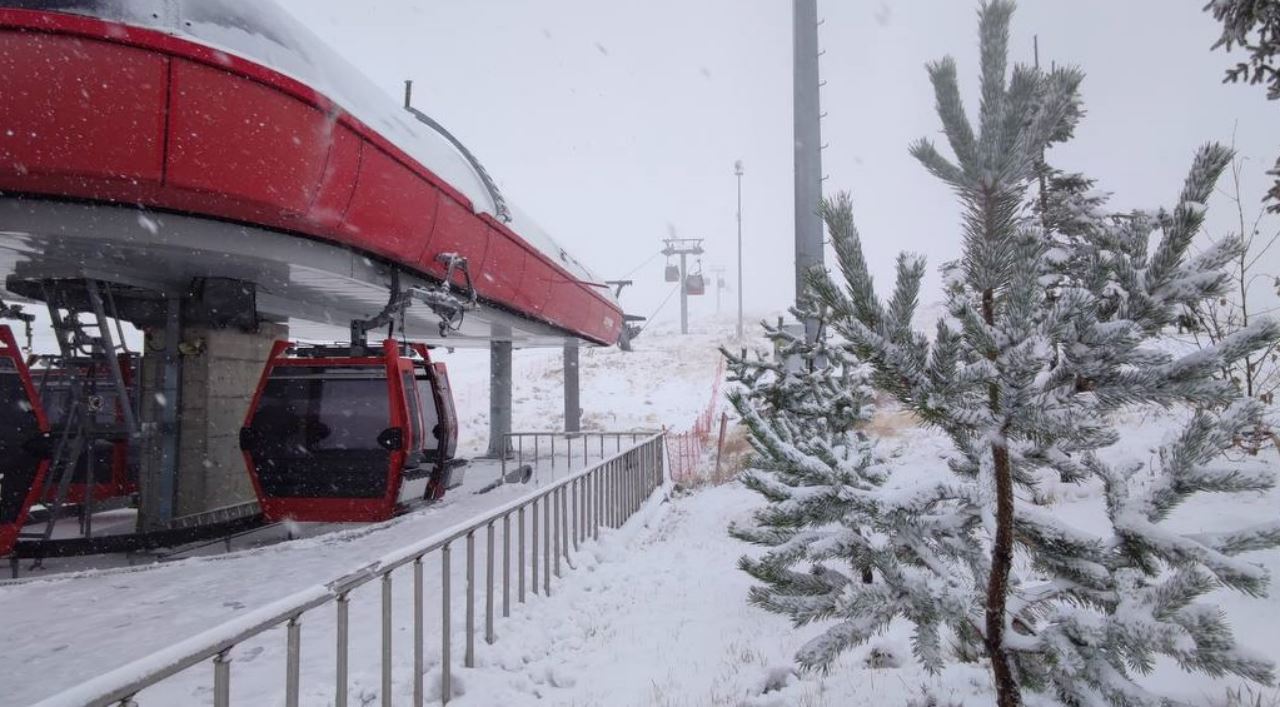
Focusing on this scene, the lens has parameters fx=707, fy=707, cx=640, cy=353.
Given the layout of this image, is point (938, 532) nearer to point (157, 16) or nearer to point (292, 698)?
point (292, 698)

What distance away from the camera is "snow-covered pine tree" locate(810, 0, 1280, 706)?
6.06ft

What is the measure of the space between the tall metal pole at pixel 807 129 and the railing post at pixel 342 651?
6.14 meters

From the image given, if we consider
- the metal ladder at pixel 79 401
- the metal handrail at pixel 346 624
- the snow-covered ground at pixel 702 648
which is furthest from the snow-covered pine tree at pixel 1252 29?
the metal ladder at pixel 79 401

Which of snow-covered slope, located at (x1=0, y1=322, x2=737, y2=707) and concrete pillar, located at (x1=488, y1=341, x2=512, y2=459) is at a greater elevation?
concrete pillar, located at (x1=488, y1=341, x2=512, y2=459)

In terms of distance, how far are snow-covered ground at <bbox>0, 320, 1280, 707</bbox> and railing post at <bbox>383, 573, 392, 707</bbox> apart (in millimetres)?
631

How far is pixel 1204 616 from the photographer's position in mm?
1962

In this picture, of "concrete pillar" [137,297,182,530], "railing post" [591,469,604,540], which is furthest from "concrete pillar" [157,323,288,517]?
"railing post" [591,469,604,540]

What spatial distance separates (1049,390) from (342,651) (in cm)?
293

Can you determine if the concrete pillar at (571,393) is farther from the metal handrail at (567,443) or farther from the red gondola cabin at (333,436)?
the red gondola cabin at (333,436)

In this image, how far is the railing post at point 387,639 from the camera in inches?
130

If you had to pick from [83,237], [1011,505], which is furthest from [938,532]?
[83,237]

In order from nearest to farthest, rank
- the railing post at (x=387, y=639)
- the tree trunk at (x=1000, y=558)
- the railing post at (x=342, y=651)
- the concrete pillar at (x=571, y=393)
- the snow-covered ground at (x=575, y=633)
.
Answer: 1. the tree trunk at (x=1000, y=558)
2. the railing post at (x=342, y=651)
3. the railing post at (x=387, y=639)
4. the snow-covered ground at (x=575, y=633)
5. the concrete pillar at (x=571, y=393)

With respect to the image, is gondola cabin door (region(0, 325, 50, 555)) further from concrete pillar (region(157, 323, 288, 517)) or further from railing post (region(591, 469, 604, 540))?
railing post (region(591, 469, 604, 540))

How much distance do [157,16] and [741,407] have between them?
17.6 feet
